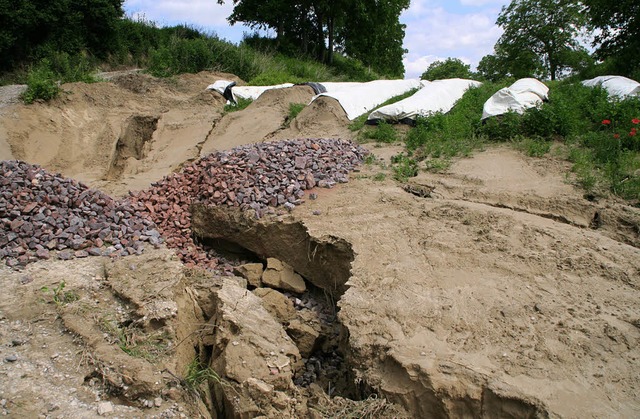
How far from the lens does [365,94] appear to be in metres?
8.96

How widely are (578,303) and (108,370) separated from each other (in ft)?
10.4

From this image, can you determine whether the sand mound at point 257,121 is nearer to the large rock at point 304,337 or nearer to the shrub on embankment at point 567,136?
the shrub on embankment at point 567,136

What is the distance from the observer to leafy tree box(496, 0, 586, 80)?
16.8m

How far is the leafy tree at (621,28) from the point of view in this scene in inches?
419

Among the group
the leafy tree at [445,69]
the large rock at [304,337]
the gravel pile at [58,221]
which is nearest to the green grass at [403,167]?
the large rock at [304,337]

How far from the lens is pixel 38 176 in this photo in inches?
184

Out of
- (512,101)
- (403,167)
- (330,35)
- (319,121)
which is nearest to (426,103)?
(512,101)

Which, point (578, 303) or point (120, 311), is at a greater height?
point (578, 303)

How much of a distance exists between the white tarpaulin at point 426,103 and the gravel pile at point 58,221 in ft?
13.6

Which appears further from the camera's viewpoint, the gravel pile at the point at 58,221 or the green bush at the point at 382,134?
the green bush at the point at 382,134

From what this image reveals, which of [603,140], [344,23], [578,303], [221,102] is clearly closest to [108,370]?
[578,303]

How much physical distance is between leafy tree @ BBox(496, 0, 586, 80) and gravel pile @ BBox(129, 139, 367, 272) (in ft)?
48.8

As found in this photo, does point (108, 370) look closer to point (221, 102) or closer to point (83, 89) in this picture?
point (221, 102)

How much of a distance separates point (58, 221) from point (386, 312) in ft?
10.5
